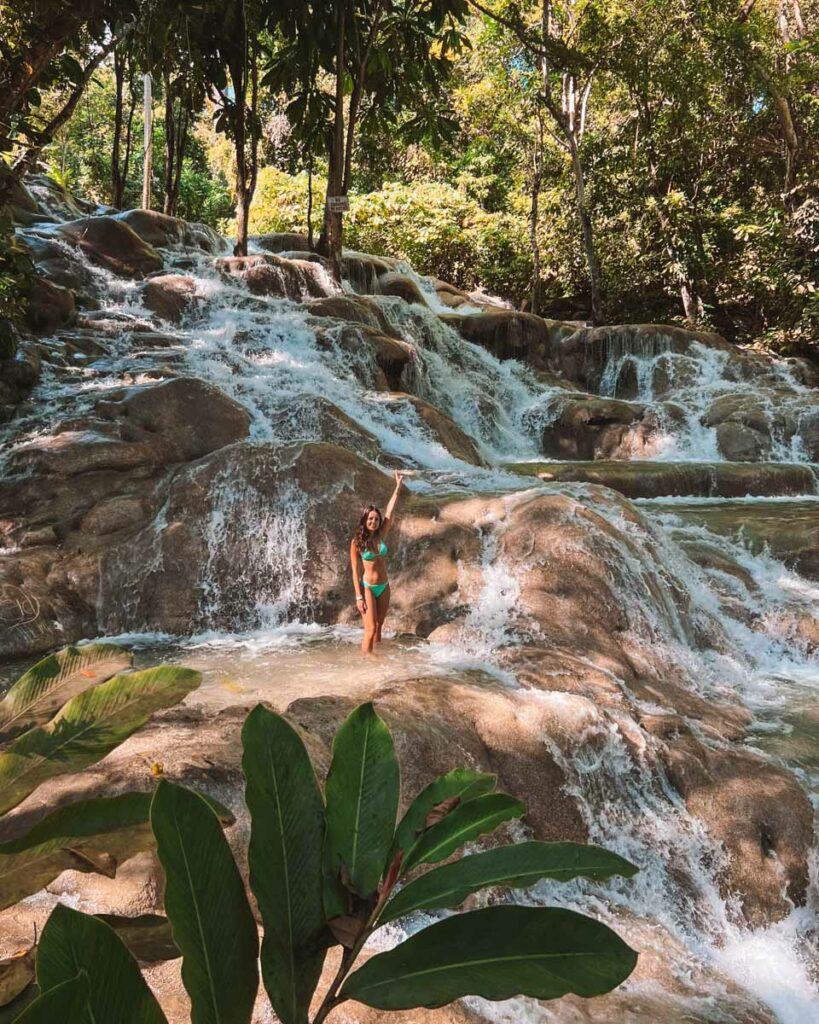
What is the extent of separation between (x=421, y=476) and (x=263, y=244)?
42.9 ft

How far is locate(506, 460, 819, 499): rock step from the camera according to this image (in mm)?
10141

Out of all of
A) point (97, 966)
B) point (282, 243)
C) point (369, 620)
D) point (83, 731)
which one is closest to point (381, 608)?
point (369, 620)

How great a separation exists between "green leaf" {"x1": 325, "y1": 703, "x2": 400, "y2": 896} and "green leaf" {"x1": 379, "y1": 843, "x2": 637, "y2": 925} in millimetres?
44

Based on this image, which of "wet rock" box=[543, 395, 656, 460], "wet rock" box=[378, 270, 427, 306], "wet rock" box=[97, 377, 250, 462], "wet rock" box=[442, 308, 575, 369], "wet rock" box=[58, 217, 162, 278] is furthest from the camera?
"wet rock" box=[378, 270, 427, 306]

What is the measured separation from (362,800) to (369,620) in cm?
475

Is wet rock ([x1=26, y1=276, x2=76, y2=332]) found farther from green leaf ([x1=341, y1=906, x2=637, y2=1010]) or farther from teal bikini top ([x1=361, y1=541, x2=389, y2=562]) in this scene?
green leaf ([x1=341, y1=906, x2=637, y2=1010])

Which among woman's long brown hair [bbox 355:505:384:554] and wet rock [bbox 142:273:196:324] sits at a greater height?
wet rock [bbox 142:273:196:324]

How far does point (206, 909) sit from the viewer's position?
2.24 ft

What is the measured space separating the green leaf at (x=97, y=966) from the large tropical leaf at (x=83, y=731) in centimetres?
36

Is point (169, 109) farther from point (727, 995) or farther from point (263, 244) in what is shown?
point (727, 995)

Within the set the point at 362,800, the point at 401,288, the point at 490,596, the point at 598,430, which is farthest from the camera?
the point at 401,288

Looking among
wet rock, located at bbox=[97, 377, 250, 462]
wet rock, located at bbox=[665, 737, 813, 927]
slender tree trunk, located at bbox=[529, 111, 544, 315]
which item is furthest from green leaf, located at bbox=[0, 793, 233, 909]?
slender tree trunk, located at bbox=[529, 111, 544, 315]

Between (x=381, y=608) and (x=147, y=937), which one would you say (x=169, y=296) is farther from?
(x=147, y=937)

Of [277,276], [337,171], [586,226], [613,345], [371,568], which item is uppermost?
[586,226]
